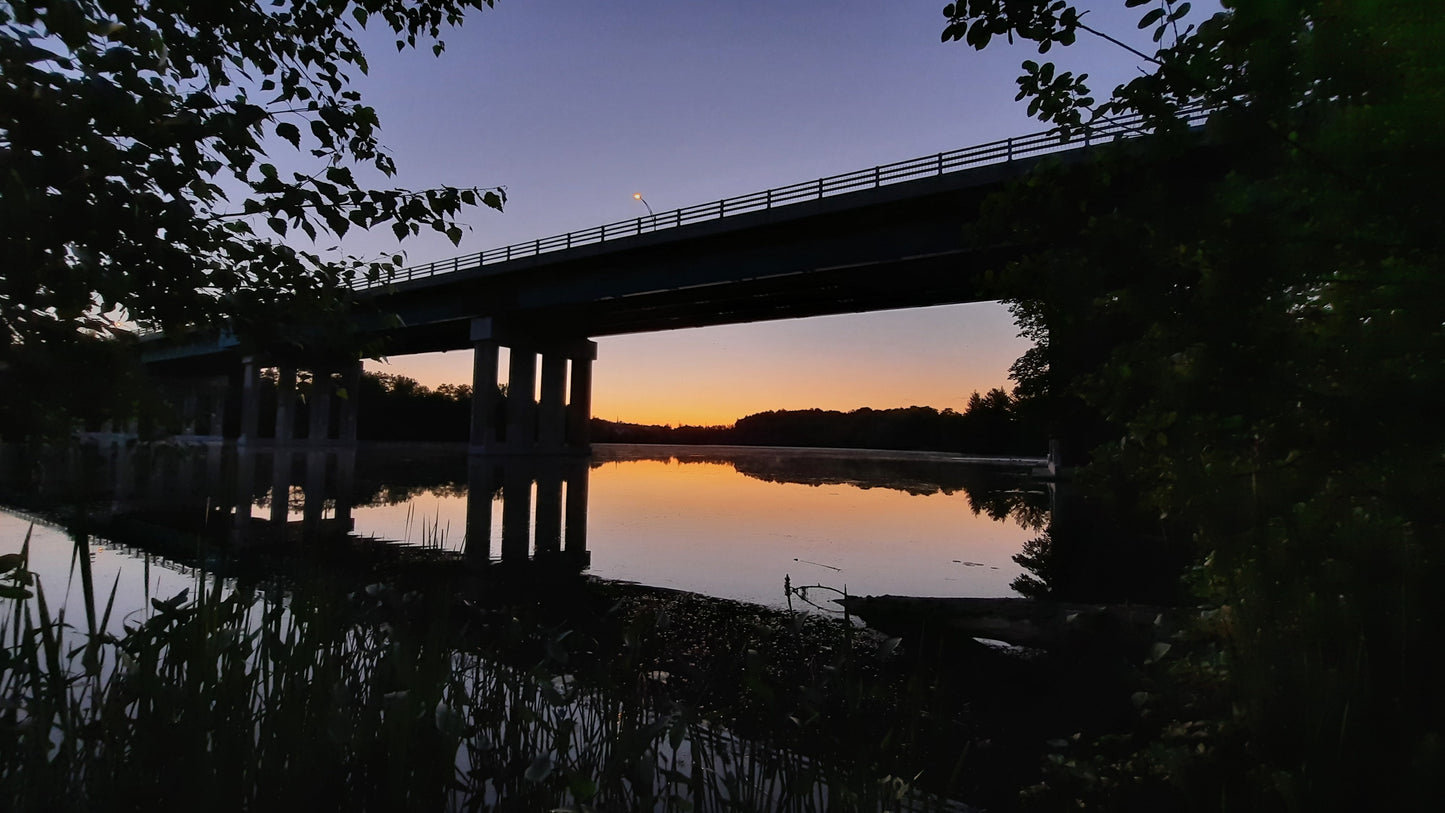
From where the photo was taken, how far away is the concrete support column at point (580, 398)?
5972 cm

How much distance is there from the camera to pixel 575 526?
676 inches

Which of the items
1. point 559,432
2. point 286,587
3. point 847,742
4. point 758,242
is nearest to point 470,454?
point 559,432

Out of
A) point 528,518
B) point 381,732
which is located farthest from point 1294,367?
point 528,518

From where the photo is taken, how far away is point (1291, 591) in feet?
13.2

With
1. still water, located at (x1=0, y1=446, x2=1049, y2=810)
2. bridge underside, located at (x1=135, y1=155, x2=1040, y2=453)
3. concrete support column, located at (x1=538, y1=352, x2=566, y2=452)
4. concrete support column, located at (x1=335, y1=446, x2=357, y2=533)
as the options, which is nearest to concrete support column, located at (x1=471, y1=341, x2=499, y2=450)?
bridge underside, located at (x1=135, y1=155, x2=1040, y2=453)

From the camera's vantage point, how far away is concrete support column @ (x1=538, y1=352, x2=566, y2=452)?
5650 centimetres

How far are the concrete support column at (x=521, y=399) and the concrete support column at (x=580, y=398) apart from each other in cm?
499

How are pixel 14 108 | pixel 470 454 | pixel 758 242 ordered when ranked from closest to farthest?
1. pixel 14 108
2. pixel 758 242
3. pixel 470 454

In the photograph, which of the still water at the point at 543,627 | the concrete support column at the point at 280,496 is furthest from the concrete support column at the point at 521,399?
the still water at the point at 543,627

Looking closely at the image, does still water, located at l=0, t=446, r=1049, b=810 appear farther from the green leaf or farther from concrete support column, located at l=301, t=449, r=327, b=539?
the green leaf

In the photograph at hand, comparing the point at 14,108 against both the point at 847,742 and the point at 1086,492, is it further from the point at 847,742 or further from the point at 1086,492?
the point at 1086,492

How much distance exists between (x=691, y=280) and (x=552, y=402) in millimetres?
21893

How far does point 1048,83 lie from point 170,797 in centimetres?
566

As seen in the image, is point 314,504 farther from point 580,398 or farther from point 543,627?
point 580,398
